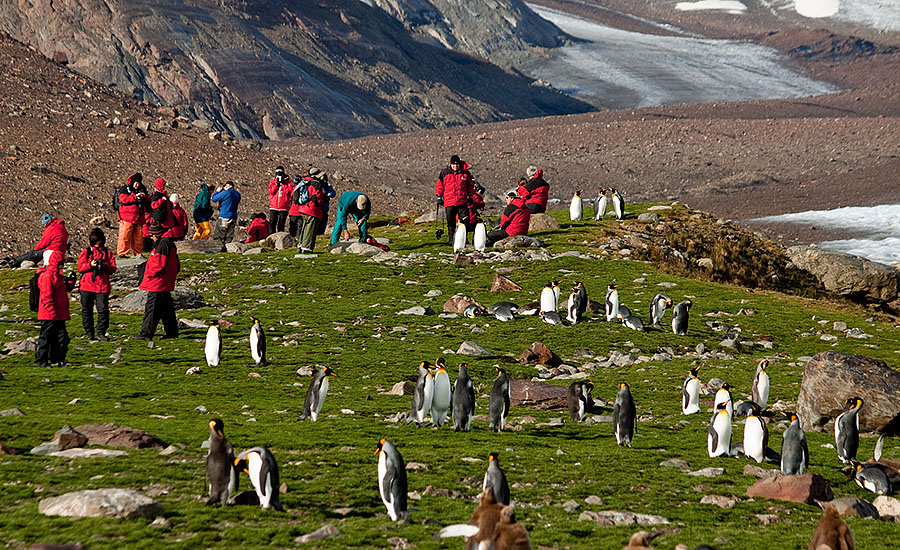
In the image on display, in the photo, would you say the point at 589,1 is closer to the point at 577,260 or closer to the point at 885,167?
the point at 885,167

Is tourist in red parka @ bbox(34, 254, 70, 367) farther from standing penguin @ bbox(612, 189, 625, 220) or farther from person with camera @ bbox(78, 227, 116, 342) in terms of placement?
standing penguin @ bbox(612, 189, 625, 220)

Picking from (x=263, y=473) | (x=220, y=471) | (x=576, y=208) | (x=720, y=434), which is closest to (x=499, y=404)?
(x=720, y=434)

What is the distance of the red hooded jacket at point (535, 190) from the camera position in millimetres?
24719

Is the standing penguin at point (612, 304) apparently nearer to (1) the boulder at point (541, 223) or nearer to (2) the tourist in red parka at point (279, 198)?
(1) the boulder at point (541, 223)

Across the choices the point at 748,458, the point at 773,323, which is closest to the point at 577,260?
the point at 773,323

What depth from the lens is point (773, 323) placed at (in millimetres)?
18047

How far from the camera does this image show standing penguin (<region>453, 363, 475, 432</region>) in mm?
10578

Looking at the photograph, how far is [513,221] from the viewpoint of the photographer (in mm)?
24156

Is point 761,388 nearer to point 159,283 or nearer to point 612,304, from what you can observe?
point 612,304

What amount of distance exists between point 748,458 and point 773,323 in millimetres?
8904

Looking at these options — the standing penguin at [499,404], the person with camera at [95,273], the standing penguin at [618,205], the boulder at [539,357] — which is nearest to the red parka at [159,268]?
the person with camera at [95,273]

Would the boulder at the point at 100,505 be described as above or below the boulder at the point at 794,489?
above

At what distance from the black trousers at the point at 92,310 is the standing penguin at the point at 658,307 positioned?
10.4 meters

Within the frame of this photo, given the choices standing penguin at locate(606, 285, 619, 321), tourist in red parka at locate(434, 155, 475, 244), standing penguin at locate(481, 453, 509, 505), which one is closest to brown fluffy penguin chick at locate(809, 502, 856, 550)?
standing penguin at locate(481, 453, 509, 505)
